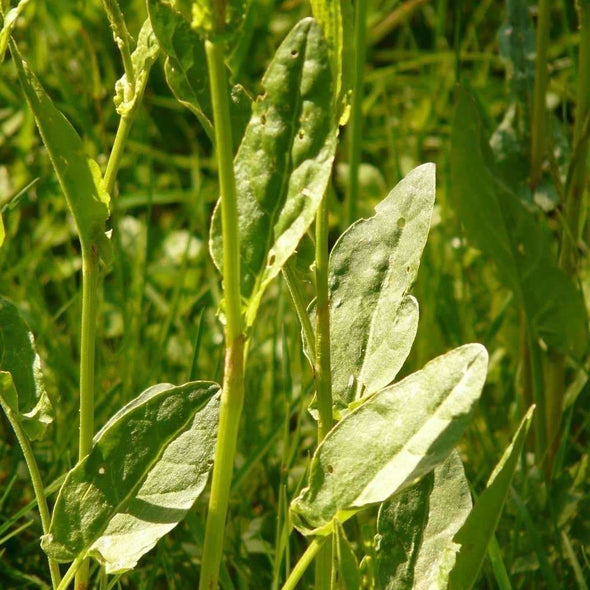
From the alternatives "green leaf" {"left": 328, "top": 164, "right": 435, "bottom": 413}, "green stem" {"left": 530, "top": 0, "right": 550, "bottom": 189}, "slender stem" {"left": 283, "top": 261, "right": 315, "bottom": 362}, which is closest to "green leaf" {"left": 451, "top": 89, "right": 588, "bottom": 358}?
"green stem" {"left": 530, "top": 0, "right": 550, "bottom": 189}

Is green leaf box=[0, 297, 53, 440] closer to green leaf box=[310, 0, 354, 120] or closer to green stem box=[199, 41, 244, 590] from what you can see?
green stem box=[199, 41, 244, 590]

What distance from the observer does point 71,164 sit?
28.8 inches

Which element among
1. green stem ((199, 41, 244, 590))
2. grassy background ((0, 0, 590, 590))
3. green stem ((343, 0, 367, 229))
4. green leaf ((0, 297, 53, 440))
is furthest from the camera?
grassy background ((0, 0, 590, 590))

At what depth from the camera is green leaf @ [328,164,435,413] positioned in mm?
784

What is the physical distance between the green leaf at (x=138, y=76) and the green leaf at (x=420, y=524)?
1.26 feet

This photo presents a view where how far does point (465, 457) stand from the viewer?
4.58 feet

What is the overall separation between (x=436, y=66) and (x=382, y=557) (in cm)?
170

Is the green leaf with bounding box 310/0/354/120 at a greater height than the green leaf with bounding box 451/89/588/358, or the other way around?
the green leaf with bounding box 310/0/354/120

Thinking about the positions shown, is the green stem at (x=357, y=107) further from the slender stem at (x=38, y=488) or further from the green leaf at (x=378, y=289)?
the slender stem at (x=38, y=488)

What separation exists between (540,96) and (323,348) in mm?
634

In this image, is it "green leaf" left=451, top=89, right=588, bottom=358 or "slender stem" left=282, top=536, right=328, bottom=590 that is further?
"green leaf" left=451, top=89, right=588, bottom=358

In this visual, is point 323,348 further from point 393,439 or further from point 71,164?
point 71,164

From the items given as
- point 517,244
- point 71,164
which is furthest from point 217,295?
point 71,164

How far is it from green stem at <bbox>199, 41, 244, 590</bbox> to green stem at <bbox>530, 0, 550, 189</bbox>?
2.34 feet
